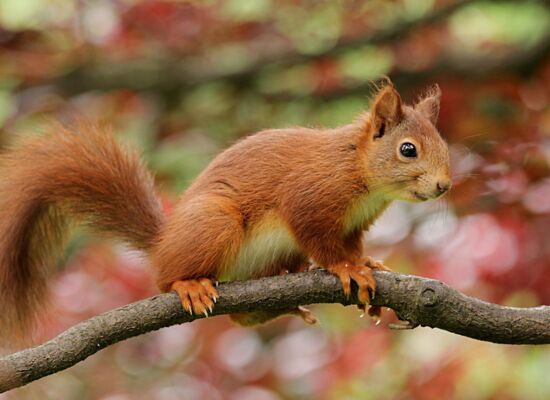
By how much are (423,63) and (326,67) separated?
1.99 feet

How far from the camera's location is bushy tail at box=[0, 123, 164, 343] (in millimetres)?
3197

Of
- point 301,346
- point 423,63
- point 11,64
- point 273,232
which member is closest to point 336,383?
point 301,346

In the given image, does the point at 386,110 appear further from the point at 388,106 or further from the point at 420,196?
the point at 420,196

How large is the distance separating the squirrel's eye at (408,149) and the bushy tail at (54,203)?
837mm

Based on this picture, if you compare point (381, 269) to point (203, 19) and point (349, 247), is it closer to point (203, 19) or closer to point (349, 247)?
point (349, 247)

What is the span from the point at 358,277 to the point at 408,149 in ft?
1.84

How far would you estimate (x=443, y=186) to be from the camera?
3.00m

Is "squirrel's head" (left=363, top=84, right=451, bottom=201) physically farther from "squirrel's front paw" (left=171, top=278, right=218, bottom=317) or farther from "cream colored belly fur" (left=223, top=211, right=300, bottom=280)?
"squirrel's front paw" (left=171, top=278, right=218, bottom=317)

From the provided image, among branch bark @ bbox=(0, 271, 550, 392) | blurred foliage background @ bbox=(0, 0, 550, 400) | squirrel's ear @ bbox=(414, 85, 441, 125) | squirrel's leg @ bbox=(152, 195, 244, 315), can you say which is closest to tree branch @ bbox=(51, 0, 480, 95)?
blurred foliage background @ bbox=(0, 0, 550, 400)

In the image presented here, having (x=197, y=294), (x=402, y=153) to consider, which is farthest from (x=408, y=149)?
(x=197, y=294)

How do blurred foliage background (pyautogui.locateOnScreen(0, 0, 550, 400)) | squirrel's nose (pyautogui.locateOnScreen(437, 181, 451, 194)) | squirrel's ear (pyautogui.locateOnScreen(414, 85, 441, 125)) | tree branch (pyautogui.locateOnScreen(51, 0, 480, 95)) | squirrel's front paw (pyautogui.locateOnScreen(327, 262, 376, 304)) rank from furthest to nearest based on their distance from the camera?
tree branch (pyautogui.locateOnScreen(51, 0, 480, 95)) → blurred foliage background (pyautogui.locateOnScreen(0, 0, 550, 400)) → squirrel's ear (pyautogui.locateOnScreen(414, 85, 441, 125)) → squirrel's nose (pyautogui.locateOnScreen(437, 181, 451, 194)) → squirrel's front paw (pyautogui.locateOnScreen(327, 262, 376, 304))

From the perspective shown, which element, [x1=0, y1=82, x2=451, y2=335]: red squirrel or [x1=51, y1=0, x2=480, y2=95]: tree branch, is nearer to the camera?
[x1=0, y1=82, x2=451, y2=335]: red squirrel

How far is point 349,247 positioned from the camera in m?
3.17

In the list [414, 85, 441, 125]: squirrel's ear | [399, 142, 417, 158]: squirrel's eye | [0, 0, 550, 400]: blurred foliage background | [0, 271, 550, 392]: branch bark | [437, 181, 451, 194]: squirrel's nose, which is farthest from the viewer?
[0, 0, 550, 400]: blurred foliage background
